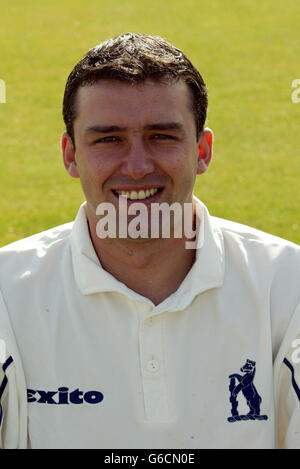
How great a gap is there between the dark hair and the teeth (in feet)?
0.93

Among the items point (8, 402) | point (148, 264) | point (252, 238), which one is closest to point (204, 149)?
point (252, 238)

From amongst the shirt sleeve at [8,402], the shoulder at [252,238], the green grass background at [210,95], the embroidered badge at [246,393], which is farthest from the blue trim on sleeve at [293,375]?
the green grass background at [210,95]

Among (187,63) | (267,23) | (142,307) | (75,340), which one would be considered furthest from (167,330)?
(267,23)

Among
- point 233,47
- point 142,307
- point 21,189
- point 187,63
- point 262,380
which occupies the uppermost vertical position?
point 233,47

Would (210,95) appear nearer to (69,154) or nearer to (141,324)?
(69,154)

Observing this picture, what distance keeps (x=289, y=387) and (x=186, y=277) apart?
47 centimetres

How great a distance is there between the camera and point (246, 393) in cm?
262

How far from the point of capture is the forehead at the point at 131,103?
257cm

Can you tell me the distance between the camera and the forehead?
257 centimetres

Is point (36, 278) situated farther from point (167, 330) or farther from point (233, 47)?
point (233, 47)

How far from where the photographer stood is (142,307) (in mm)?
2648

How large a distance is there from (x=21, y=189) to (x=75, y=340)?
570 centimetres

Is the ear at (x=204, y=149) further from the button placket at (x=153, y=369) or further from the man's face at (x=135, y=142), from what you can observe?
the button placket at (x=153, y=369)

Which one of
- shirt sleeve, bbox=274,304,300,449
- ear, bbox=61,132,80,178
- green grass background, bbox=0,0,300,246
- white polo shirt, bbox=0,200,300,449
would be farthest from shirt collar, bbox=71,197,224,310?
green grass background, bbox=0,0,300,246
